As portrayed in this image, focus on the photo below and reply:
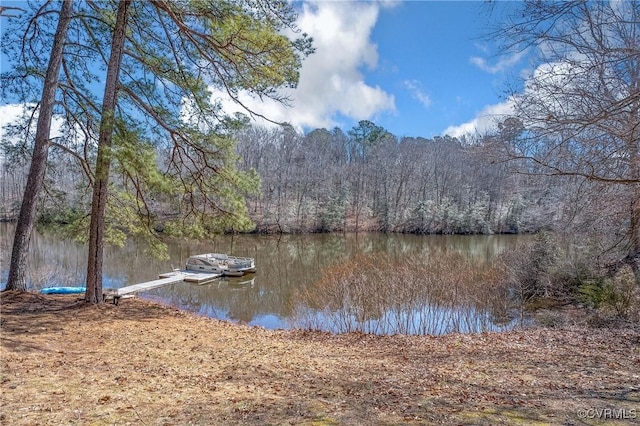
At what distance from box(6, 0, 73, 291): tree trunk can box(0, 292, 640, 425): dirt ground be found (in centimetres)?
98

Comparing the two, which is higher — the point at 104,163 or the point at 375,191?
the point at 375,191

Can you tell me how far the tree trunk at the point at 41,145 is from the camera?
634cm

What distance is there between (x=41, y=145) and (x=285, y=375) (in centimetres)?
581

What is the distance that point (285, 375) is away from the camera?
3920mm

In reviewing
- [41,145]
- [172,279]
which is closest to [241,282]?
[172,279]

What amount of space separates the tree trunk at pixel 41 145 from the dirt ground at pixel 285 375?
0.98m

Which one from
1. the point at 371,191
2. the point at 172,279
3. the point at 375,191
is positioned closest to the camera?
the point at 172,279

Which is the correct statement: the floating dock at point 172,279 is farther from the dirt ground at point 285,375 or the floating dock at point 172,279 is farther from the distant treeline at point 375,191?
the distant treeline at point 375,191

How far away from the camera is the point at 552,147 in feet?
13.5

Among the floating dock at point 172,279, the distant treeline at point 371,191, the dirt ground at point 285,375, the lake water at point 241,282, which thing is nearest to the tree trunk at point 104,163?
the dirt ground at point 285,375

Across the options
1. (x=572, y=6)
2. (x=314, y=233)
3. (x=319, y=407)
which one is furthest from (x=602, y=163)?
(x=314, y=233)

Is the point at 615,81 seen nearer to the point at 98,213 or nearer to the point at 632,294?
the point at 632,294

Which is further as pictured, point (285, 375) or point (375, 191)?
point (375, 191)

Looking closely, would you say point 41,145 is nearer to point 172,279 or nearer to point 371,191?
point 172,279
